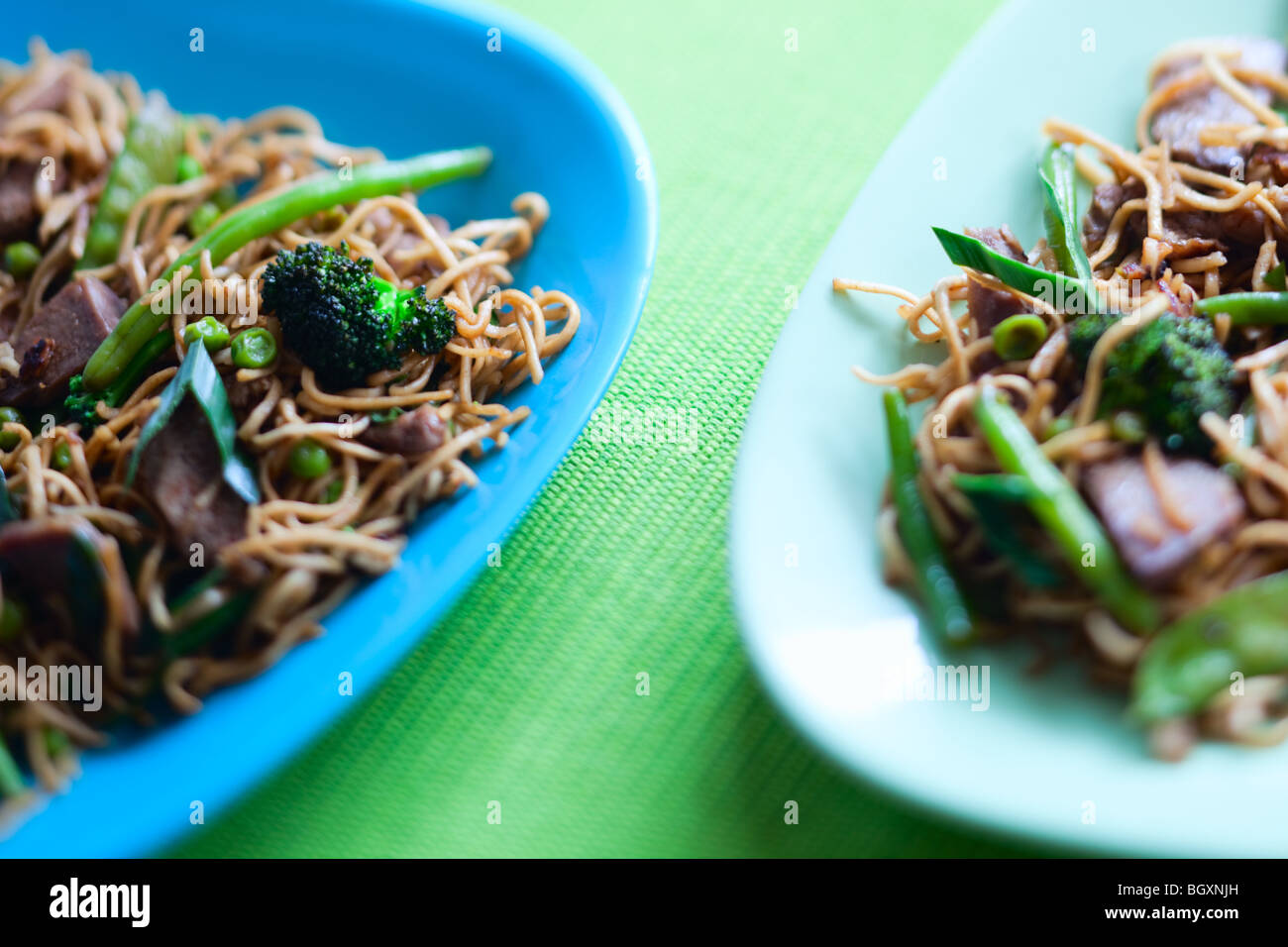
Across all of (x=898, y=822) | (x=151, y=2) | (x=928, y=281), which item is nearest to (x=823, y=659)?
(x=898, y=822)

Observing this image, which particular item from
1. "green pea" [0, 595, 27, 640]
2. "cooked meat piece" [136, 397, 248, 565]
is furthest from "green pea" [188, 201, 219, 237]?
"green pea" [0, 595, 27, 640]

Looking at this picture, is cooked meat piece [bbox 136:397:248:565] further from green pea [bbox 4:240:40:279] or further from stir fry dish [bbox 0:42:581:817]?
green pea [bbox 4:240:40:279]

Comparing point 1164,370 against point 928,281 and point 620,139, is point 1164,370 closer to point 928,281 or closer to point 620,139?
point 928,281

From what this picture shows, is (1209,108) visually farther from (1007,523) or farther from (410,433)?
(410,433)

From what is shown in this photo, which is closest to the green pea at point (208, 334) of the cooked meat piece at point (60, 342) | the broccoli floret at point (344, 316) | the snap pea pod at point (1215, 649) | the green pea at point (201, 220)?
the broccoli floret at point (344, 316)

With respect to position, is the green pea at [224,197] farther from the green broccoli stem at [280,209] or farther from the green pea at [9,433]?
the green pea at [9,433]

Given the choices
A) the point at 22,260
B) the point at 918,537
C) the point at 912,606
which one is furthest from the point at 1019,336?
the point at 22,260
